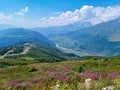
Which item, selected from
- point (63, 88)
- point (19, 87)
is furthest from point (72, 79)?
point (63, 88)

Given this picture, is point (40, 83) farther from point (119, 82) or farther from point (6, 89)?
point (119, 82)

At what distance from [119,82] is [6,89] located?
10.8 m

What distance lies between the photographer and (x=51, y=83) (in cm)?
2069

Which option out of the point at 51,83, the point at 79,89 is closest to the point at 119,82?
the point at 79,89

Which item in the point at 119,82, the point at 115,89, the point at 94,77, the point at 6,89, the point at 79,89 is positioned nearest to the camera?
the point at 115,89

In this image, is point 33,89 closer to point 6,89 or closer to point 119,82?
point 6,89

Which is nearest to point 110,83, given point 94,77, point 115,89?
point 115,89

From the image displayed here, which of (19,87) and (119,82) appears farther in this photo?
(19,87)

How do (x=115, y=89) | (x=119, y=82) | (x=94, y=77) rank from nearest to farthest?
(x=115, y=89) < (x=119, y=82) < (x=94, y=77)

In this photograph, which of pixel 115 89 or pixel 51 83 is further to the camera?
pixel 51 83

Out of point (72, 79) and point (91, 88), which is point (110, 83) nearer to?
point (91, 88)

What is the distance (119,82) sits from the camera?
41.8 ft

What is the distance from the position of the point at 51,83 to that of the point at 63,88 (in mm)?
6449

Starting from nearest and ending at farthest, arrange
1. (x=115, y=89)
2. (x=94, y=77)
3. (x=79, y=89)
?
(x=115, y=89), (x=79, y=89), (x=94, y=77)
